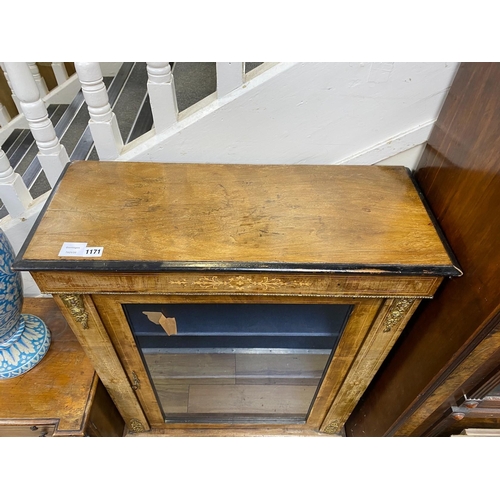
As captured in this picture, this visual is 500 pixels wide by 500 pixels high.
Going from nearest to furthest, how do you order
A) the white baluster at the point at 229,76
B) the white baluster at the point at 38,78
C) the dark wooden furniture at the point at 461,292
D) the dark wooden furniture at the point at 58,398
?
1. the dark wooden furniture at the point at 461,292
2. the white baluster at the point at 229,76
3. the dark wooden furniture at the point at 58,398
4. the white baluster at the point at 38,78

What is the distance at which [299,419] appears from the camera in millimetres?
1194

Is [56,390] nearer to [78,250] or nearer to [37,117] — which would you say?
[78,250]

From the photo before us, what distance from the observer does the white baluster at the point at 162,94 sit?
774 mm

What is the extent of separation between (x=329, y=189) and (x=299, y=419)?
0.81 metres

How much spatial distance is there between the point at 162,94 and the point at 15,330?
2.22 feet

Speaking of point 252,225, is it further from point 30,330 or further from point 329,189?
point 30,330

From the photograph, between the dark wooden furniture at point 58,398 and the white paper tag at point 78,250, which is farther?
the dark wooden furniture at point 58,398

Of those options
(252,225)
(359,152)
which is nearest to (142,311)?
(252,225)

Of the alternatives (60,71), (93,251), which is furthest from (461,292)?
(60,71)

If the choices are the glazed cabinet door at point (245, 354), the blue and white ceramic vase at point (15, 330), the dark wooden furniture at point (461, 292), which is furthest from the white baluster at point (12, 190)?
the dark wooden furniture at point (461, 292)

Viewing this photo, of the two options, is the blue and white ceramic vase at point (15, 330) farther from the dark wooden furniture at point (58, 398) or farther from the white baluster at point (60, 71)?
the white baluster at point (60, 71)

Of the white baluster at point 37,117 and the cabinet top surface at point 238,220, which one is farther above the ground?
the white baluster at point 37,117

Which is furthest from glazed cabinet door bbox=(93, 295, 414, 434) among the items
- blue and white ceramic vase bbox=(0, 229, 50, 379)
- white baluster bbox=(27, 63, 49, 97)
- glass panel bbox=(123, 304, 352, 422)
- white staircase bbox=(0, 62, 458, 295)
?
white baluster bbox=(27, 63, 49, 97)

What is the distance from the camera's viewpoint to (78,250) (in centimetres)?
65
